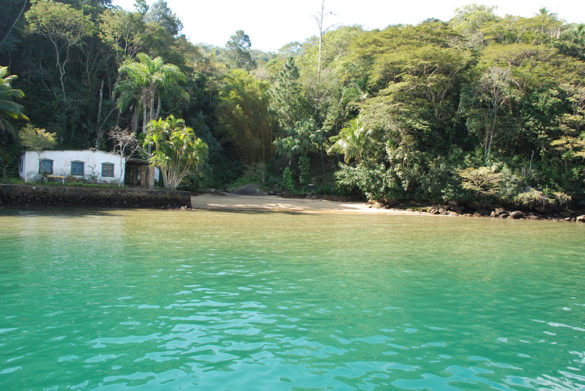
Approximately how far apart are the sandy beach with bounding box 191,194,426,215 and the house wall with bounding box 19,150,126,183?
643 centimetres

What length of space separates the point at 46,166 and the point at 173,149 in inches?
348

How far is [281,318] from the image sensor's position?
5.94 metres

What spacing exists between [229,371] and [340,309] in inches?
105

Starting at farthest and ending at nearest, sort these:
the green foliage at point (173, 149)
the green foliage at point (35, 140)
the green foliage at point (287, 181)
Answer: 1. the green foliage at point (287, 181)
2. the green foliage at point (173, 149)
3. the green foliage at point (35, 140)

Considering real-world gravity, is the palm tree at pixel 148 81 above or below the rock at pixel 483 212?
above

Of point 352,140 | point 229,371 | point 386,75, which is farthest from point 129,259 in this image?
point 386,75

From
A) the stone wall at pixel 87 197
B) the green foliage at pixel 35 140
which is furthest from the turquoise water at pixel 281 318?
the green foliage at pixel 35 140

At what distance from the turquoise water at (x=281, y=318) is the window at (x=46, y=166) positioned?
17.2 m

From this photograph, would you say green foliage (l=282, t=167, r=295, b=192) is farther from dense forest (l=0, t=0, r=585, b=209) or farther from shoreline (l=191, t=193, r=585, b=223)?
shoreline (l=191, t=193, r=585, b=223)

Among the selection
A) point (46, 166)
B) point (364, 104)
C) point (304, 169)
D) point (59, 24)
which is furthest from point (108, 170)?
point (364, 104)

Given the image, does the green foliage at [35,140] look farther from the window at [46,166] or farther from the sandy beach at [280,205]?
the sandy beach at [280,205]

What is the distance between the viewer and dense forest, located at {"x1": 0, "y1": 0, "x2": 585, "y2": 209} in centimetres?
2984

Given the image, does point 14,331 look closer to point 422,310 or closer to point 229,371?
point 229,371

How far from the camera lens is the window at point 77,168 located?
27.8m
